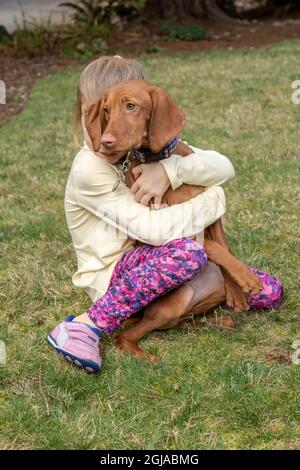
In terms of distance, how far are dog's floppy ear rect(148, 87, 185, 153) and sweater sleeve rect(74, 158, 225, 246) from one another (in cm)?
36

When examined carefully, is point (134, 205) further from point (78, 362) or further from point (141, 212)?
point (78, 362)

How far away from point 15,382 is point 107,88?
56.4 inches

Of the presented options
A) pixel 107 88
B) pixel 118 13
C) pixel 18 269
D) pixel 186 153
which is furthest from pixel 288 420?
pixel 118 13

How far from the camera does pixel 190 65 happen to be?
12492 millimetres

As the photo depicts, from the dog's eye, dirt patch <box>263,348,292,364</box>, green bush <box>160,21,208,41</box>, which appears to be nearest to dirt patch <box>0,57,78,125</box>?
green bush <box>160,21,208,41</box>

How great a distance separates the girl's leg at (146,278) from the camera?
3336 mm

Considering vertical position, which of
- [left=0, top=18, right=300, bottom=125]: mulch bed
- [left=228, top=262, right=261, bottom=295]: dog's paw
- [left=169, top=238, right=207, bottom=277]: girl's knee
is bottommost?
[left=0, top=18, right=300, bottom=125]: mulch bed

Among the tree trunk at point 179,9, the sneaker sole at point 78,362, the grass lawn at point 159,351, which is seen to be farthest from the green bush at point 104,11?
the sneaker sole at point 78,362

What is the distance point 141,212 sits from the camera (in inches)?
135

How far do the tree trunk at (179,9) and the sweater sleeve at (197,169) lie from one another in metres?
13.7

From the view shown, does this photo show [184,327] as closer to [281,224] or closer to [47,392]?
[47,392]

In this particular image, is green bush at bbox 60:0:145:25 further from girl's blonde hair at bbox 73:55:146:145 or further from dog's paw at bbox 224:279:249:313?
dog's paw at bbox 224:279:249:313

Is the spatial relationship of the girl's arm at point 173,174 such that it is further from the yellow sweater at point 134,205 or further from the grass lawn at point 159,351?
the grass lawn at point 159,351

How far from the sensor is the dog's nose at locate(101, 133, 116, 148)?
2988 millimetres
